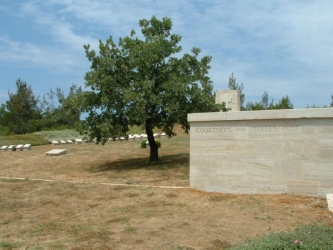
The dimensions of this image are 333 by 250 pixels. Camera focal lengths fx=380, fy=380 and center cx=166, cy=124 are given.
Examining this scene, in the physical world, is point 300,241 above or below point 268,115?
below

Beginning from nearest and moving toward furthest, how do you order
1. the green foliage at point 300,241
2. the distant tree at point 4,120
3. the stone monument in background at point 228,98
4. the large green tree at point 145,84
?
1. the green foliage at point 300,241
2. the large green tree at point 145,84
3. the stone monument in background at point 228,98
4. the distant tree at point 4,120

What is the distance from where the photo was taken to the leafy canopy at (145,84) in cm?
1273

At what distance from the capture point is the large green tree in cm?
1273

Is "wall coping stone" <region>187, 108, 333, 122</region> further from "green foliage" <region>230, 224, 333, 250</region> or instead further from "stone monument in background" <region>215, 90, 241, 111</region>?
"stone monument in background" <region>215, 90, 241, 111</region>

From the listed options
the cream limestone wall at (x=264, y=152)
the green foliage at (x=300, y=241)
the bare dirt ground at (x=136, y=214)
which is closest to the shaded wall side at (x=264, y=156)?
the cream limestone wall at (x=264, y=152)

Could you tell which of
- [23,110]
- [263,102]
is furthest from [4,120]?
[263,102]

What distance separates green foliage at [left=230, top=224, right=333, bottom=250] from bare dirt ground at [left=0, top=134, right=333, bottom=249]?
0.65 meters

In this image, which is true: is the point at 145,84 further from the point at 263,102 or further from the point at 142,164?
the point at 263,102

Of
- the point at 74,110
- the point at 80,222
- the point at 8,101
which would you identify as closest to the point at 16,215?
the point at 80,222

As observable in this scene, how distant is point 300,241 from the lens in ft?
15.2

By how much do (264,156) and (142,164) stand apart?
22.8ft

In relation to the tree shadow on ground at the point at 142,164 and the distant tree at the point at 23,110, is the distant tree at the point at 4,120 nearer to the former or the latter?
the distant tree at the point at 23,110

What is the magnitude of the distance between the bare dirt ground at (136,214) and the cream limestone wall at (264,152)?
0.35 m

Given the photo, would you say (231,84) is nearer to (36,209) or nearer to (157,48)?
(157,48)
